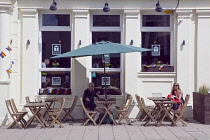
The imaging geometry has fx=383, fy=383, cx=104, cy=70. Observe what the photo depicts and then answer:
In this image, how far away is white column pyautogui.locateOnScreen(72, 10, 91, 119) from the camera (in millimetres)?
13180

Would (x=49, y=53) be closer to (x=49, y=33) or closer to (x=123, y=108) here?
(x=49, y=33)

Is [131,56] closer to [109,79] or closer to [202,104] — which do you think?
[109,79]

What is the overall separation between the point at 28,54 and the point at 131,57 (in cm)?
355

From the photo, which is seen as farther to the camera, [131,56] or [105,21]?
[105,21]

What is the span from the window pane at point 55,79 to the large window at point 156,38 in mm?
2756

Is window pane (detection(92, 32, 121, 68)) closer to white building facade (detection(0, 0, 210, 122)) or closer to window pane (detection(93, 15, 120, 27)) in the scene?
white building facade (detection(0, 0, 210, 122))

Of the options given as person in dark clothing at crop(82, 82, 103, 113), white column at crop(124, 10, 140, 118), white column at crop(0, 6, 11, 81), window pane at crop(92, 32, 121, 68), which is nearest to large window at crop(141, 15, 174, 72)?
white column at crop(124, 10, 140, 118)

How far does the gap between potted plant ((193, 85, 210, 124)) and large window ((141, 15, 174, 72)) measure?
5.48 feet

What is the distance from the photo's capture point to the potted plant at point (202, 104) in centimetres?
1184

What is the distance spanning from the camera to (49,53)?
13.5 meters

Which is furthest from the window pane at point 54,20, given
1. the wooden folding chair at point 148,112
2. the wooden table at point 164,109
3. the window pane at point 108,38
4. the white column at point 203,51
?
the white column at point 203,51

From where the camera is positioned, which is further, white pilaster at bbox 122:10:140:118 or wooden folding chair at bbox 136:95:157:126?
white pilaster at bbox 122:10:140:118

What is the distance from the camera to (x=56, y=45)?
13539mm

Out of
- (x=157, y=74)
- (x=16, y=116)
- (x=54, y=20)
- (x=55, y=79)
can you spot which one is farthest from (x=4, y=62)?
(x=157, y=74)
